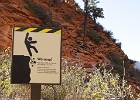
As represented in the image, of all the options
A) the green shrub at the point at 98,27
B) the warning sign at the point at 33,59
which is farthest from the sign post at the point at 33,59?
the green shrub at the point at 98,27

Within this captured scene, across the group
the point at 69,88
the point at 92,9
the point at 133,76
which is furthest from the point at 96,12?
the point at 69,88

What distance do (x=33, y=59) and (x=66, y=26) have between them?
67.7ft

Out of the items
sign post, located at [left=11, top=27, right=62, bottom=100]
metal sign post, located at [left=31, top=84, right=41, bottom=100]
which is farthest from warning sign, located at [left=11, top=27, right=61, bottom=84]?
metal sign post, located at [left=31, top=84, right=41, bottom=100]

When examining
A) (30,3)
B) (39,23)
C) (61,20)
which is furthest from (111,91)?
(61,20)

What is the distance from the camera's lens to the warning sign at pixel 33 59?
11.8 ft

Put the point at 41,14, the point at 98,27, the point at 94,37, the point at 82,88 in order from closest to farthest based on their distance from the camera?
1. the point at 82,88
2. the point at 41,14
3. the point at 94,37
4. the point at 98,27

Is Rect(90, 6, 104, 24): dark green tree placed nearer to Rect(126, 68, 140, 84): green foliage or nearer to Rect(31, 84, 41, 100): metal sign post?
Rect(126, 68, 140, 84): green foliage

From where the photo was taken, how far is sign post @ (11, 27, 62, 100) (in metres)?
3.60

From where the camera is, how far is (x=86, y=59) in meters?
20.5

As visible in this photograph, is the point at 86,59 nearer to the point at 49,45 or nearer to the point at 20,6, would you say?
the point at 20,6

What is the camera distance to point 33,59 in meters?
3.62

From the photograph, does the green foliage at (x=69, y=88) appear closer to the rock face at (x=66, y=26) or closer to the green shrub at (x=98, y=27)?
the rock face at (x=66, y=26)

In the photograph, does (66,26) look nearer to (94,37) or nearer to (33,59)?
(94,37)

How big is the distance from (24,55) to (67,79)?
2252mm
